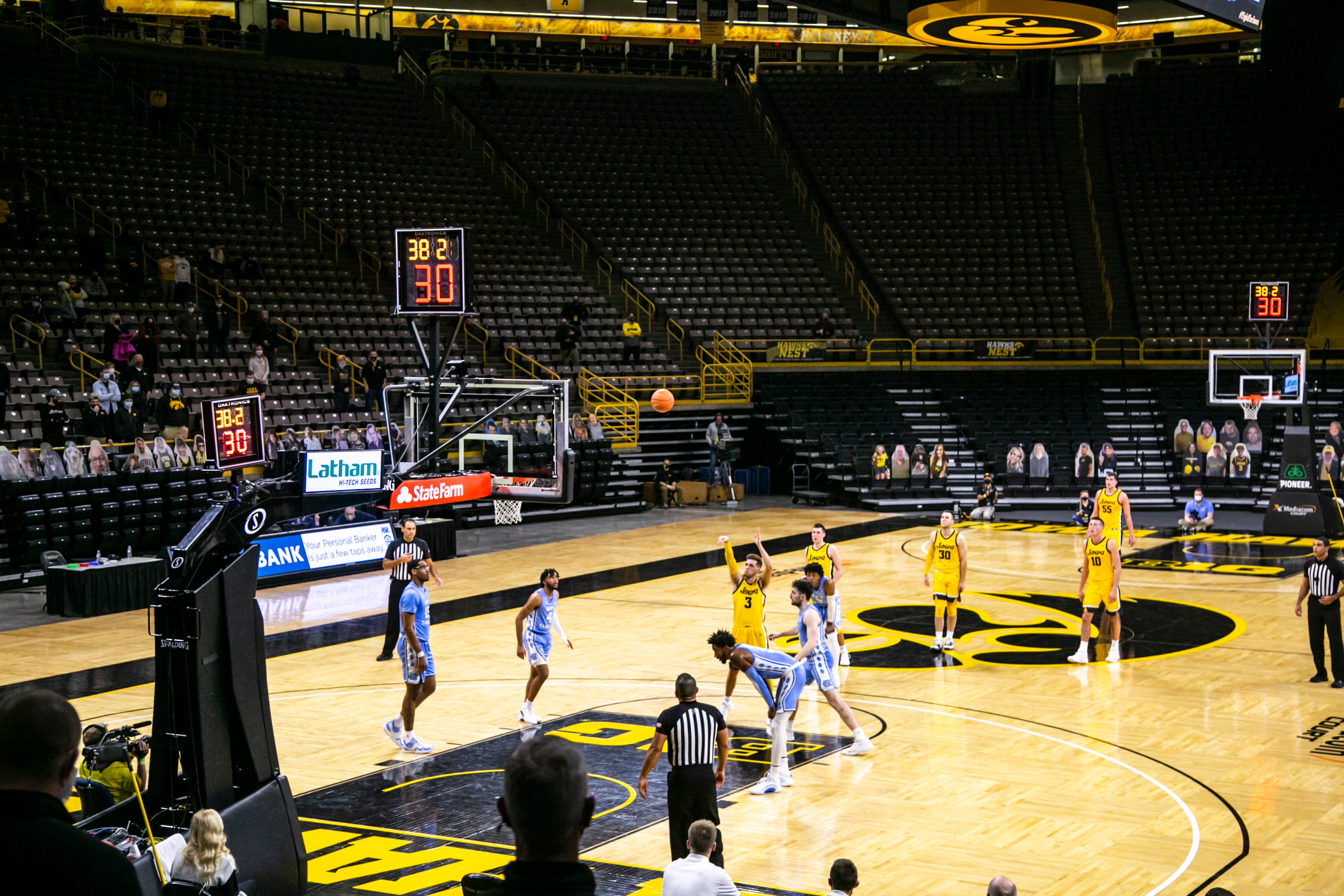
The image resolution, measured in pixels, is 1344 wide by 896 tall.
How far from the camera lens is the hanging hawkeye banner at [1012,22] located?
54.7 ft

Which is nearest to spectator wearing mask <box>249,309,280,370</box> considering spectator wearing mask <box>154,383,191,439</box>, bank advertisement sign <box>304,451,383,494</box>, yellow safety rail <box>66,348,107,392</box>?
yellow safety rail <box>66,348,107,392</box>

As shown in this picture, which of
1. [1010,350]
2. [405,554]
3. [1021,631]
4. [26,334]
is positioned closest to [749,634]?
[405,554]

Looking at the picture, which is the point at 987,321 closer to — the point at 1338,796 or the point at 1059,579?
the point at 1059,579

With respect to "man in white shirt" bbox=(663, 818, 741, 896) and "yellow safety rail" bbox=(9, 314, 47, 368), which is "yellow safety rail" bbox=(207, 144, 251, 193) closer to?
"yellow safety rail" bbox=(9, 314, 47, 368)

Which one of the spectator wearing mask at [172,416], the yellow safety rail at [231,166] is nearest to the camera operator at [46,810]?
the spectator wearing mask at [172,416]

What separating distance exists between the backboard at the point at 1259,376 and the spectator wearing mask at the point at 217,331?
68.0ft

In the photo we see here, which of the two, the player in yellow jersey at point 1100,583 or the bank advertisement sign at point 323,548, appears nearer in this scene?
the player in yellow jersey at point 1100,583

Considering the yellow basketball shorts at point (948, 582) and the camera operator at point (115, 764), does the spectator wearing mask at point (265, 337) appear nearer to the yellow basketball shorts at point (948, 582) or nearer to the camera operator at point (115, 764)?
the yellow basketball shorts at point (948, 582)

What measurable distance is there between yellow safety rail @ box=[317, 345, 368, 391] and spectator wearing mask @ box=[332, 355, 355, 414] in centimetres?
102

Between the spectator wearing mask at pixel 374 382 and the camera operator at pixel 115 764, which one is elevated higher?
the spectator wearing mask at pixel 374 382

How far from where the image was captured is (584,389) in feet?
113

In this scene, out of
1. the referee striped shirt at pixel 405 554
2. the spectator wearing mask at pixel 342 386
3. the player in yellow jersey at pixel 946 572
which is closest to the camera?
the referee striped shirt at pixel 405 554

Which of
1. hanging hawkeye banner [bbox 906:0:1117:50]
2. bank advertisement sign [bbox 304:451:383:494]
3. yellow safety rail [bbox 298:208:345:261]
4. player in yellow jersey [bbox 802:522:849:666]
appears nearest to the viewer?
player in yellow jersey [bbox 802:522:849:666]

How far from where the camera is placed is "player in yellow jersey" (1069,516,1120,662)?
1720cm
